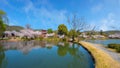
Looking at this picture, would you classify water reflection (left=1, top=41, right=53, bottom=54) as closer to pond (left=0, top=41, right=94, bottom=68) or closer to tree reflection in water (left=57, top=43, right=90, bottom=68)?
pond (left=0, top=41, right=94, bottom=68)

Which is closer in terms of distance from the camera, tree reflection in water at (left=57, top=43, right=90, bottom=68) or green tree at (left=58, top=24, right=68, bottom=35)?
tree reflection in water at (left=57, top=43, right=90, bottom=68)

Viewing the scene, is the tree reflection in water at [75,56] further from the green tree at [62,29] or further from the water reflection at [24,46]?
the green tree at [62,29]

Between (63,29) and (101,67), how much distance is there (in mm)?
59911

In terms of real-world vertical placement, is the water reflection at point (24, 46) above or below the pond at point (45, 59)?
above

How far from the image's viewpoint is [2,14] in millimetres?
59000

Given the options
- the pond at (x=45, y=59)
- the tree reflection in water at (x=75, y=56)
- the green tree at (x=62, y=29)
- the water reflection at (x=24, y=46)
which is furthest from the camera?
the green tree at (x=62, y=29)

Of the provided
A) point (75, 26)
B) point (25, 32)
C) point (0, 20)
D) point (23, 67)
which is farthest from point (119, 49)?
point (0, 20)

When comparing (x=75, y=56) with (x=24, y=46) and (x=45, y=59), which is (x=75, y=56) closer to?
(x=45, y=59)

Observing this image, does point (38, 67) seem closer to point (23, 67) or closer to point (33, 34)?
point (23, 67)

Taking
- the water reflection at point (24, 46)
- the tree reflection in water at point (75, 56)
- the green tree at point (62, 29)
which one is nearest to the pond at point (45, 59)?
the tree reflection in water at point (75, 56)

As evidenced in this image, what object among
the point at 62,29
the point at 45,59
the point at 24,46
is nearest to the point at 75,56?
the point at 45,59

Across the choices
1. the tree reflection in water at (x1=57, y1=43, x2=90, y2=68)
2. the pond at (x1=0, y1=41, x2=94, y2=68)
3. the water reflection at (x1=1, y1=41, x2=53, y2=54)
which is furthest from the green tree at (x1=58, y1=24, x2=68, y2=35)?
the pond at (x1=0, y1=41, x2=94, y2=68)

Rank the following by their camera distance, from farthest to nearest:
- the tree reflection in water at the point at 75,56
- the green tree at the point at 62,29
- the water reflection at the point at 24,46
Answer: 1. the green tree at the point at 62,29
2. the water reflection at the point at 24,46
3. the tree reflection in water at the point at 75,56

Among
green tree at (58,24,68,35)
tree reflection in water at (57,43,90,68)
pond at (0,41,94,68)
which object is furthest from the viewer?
green tree at (58,24,68,35)
